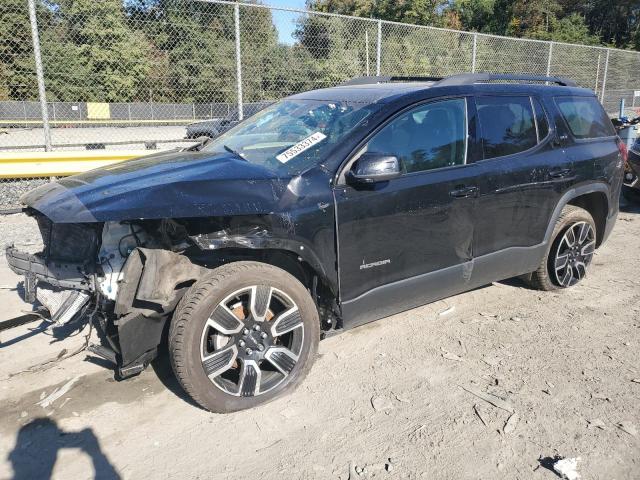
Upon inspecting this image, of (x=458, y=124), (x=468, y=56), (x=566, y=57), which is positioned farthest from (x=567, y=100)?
(x=566, y=57)

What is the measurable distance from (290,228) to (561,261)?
3.01 m

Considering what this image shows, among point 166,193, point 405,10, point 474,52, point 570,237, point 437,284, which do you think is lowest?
point 437,284

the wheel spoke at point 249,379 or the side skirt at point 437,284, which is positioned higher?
the side skirt at point 437,284

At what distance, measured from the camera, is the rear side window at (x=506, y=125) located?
4.02m

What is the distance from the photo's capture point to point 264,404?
10.4 feet

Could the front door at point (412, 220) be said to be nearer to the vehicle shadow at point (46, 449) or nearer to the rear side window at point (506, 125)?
the rear side window at point (506, 125)

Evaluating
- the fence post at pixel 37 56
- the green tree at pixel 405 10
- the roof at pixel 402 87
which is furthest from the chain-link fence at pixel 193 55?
the green tree at pixel 405 10

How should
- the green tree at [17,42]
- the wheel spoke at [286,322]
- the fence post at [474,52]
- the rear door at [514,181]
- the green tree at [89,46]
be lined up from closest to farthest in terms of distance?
the wheel spoke at [286,322], the rear door at [514,181], the green tree at [17,42], the green tree at [89,46], the fence post at [474,52]

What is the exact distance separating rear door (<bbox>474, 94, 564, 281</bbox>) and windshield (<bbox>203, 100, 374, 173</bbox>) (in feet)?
3.56

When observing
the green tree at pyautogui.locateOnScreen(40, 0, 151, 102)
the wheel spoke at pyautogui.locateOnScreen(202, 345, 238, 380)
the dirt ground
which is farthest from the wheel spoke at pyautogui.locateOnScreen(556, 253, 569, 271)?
the green tree at pyautogui.locateOnScreen(40, 0, 151, 102)

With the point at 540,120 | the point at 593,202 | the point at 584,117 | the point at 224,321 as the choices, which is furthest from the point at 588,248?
the point at 224,321

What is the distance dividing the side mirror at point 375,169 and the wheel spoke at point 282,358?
1130mm

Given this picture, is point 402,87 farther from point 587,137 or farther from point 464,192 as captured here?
point 587,137

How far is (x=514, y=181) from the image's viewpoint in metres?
4.11
